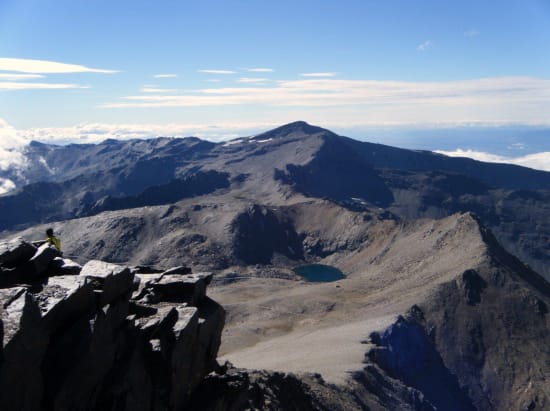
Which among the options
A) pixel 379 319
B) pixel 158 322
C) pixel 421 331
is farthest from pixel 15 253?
pixel 421 331

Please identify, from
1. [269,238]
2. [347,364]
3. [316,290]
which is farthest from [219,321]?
[269,238]

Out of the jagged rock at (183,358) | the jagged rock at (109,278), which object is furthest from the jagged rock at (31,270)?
the jagged rock at (183,358)

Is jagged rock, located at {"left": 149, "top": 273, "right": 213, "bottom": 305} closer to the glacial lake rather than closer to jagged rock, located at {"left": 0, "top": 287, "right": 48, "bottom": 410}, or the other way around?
jagged rock, located at {"left": 0, "top": 287, "right": 48, "bottom": 410}

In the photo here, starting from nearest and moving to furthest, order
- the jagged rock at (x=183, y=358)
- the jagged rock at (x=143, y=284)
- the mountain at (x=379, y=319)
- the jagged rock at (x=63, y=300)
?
1. the jagged rock at (x=63, y=300)
2. the jagged rock at (x=183, y=358)
3. the jagged rock at (x=143, y=284)
4. the mountain at (x=379, y=319)

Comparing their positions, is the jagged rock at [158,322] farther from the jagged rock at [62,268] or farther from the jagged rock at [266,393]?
the jagged rock at [266,393]

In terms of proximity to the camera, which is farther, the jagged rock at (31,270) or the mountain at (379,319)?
the mountain at (379,319)

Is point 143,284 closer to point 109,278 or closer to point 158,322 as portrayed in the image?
point 158,322

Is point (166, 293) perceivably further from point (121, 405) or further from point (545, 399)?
point (545, 399)

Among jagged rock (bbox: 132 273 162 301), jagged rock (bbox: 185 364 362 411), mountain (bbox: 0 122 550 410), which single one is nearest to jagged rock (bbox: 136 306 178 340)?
jagged rock (bbox: 132 273 162 301)
